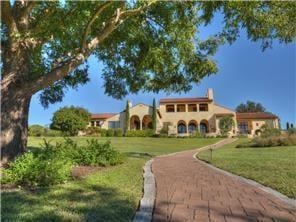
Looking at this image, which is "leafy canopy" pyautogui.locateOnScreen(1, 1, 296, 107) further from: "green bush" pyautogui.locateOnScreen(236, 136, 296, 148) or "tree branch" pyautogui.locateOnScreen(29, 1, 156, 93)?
"green bush" pyautogui.locateOnScreen(236, 136, 296, 148)

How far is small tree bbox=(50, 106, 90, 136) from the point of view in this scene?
47812 mm

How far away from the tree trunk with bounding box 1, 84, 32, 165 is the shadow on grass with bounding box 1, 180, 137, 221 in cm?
249

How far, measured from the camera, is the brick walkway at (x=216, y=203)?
511cm

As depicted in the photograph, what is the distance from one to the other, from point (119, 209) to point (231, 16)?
8018 millimetres

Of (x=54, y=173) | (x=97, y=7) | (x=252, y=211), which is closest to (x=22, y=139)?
(x=54, y=173)

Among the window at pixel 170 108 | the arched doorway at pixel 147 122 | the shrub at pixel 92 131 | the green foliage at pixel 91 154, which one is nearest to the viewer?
the green foliage at pixel 91 154

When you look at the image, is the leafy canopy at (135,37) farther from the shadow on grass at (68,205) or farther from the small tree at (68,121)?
the small tree at (68,121)

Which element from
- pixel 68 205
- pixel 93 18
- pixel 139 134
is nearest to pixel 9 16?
pixel 93 18

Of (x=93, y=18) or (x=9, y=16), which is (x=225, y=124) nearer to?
(x=93, y=18)

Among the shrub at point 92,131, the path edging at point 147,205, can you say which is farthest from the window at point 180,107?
the path edging at point 147,205

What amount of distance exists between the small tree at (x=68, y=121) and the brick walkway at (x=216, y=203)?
4081 centimetres

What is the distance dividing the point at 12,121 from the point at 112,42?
219 inches

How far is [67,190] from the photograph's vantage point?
6.57 meters

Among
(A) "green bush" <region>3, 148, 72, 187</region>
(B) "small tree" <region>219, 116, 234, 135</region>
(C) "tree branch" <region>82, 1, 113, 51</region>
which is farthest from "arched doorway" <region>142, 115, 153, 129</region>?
(A) "green bush" <region>3, 148, 72, 187</region>
